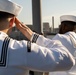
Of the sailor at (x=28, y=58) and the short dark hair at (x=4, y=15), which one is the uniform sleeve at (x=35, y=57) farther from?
the short dark hair at (x=4, y=15)

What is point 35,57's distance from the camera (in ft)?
5.96

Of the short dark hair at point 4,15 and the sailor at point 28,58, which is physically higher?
the short dark hair at point 4,15

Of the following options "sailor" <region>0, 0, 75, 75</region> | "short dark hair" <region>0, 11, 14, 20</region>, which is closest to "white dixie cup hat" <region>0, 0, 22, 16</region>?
"short dark hair" <region>0, 11, 14, 20</region>

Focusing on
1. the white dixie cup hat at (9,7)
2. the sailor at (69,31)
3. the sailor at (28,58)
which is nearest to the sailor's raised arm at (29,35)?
the white dixie cup hat at (9,7)

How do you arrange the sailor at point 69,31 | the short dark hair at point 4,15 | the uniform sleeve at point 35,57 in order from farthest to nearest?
the sailor at point 69,31, the short dark hair at point 4,15, the uniform sleeve at point 35,57

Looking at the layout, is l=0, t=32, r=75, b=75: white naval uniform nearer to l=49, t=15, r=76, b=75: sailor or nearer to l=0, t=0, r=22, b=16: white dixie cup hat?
l=0, t=0, r=22, b=16: white dixie cup hat

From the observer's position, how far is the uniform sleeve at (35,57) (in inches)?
71.6

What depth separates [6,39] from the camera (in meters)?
1.89

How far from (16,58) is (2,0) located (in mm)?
478

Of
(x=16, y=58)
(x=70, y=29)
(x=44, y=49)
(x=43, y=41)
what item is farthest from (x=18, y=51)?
(x=70, y=29)

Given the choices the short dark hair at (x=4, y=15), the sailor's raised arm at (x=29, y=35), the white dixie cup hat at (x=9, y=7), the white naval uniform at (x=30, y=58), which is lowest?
the white naval uniform at (x=30, y=58)

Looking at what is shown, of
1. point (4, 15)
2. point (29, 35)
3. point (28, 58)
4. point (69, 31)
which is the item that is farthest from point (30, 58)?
point (69, 31)

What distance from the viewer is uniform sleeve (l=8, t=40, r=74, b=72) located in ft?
5.97

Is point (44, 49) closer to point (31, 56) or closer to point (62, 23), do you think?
point (31, 56)
